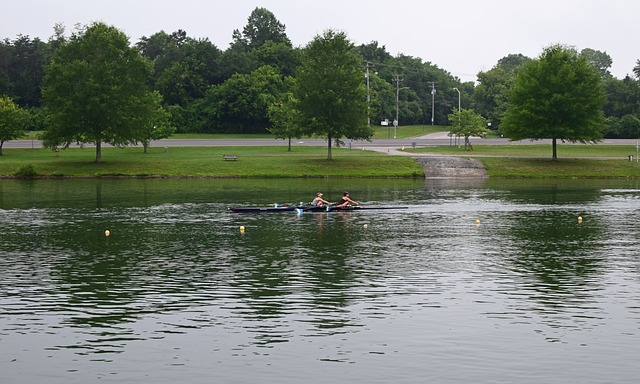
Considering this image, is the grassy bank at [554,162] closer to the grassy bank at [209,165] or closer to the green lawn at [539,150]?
the green lawn at [539,150]

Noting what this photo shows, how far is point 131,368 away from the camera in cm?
2464

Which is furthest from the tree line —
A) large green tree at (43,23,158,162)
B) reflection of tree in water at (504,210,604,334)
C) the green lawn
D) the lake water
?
reflection of tree in water at (504,210,604,334)

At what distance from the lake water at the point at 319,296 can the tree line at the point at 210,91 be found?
42.9m

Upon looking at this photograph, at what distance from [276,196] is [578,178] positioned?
4295 centimetres

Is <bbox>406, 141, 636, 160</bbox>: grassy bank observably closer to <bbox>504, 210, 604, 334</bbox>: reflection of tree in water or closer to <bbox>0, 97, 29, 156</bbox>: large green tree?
<bbox>0, 97, 29, 156</bbox>: large green tree

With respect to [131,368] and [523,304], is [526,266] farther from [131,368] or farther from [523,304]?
[131,368]

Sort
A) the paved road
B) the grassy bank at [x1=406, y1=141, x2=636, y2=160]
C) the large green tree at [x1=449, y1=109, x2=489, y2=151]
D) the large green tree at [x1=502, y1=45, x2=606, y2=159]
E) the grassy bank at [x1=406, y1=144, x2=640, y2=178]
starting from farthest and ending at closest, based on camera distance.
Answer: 1. the paved road
2. the large green tree at [x1=449, y1=109, x2=489, y2=151]
3. the grassy bank at [x1=406, y1=141, x2=636, y2=160]
4. the large green tree at [x1=502, y1=45, x2=606, y2=159]
5. the grassy bank at [x1=406, y1=144, x2=640, y2=178]

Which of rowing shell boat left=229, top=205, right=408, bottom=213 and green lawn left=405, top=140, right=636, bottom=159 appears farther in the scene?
green lawn left=405, top=140, right=636, bottom=159

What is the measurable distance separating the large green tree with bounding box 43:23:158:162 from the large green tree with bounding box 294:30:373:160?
2027 cm

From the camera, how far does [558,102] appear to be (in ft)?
353

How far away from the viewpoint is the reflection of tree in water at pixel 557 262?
3259 centimetres

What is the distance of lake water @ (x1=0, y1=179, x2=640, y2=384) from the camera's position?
25.0 m

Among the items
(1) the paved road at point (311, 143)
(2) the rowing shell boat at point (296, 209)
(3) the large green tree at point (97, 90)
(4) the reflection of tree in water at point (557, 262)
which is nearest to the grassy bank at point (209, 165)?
(3) the large green tree at point (97, 90)

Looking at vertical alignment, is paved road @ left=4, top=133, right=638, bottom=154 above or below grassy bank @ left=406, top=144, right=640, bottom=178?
above
